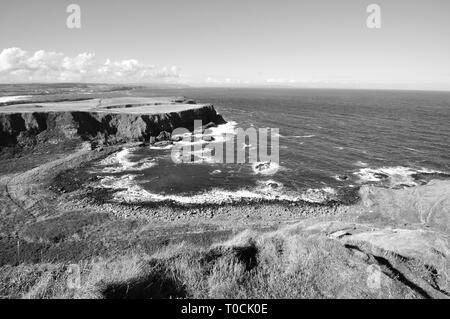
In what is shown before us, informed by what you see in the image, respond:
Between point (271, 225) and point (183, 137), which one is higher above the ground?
point (183, 137)

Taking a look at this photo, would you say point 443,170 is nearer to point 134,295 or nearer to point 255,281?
point 255,281

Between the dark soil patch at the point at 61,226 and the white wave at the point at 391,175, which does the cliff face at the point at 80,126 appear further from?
the white wave at the point at 391,175

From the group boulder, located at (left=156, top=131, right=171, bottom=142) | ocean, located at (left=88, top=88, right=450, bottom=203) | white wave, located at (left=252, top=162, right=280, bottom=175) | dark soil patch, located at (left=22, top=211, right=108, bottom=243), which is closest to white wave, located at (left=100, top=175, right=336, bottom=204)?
ocean, located at (left=88, top=88, right=450, bottom=203)

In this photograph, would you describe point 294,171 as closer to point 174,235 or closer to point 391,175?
point 391,175

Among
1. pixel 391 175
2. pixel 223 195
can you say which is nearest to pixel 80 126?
pixel 223 195

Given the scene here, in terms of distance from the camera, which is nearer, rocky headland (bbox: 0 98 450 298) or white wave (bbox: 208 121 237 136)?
rocky headland (bbox: 0 98 450 298)

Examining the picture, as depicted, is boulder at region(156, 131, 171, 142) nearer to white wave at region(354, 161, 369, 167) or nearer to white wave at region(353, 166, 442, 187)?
white wave at region(354, 161, 369, 167)
